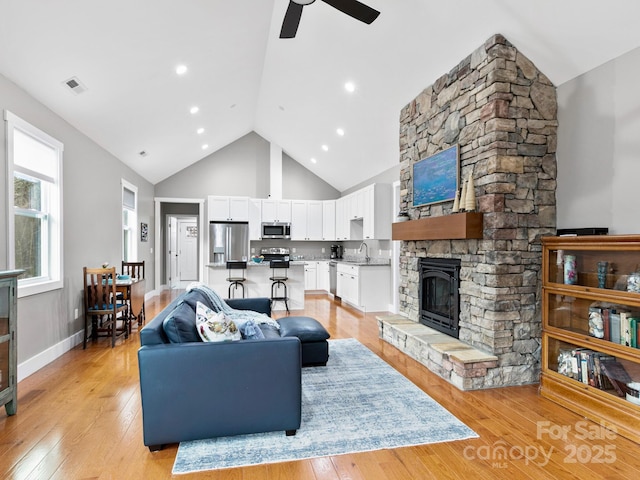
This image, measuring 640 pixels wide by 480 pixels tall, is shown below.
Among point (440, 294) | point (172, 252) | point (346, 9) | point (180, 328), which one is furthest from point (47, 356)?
point (172, 252)

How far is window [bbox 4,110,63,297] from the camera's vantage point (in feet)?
10.8

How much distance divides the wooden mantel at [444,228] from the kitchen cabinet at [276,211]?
489 centimetres

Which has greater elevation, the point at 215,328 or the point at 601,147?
the point at 601,147

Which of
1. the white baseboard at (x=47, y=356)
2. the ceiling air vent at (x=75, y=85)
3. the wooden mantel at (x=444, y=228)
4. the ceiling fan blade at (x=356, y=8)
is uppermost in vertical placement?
the ceiling fan blade at (x=356, y=8)

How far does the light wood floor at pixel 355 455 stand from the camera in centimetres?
203

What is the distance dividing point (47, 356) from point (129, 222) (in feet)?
12.5

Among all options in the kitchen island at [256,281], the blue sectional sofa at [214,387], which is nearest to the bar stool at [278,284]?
the kitchen island at [256,281]

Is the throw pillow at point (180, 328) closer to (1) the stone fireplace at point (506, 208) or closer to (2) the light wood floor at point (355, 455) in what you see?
(2) the light wood floor at point (355, 455)

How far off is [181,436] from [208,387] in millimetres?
343

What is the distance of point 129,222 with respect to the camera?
23.5 feet

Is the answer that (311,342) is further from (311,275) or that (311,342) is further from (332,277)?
(311,275)

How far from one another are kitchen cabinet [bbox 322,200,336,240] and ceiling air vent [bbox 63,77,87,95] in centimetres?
615

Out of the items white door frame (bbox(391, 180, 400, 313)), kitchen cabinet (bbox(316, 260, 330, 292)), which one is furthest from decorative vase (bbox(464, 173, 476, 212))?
kitchen cabinet (bbox(316, 260, 330, 292))

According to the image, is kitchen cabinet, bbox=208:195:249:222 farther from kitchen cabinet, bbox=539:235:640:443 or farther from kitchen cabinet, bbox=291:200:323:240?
kitchen cabinet, bbox=539:235:640:443
